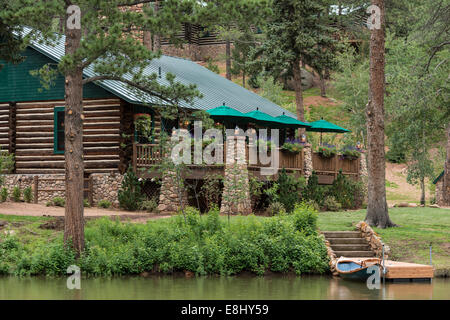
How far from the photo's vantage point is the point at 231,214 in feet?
82.7

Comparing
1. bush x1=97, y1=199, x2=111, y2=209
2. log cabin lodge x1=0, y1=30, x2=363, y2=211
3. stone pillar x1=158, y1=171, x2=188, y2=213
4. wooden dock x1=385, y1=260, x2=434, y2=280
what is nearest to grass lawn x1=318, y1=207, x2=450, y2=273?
wooden dock x1=385, y1=260, x2=434, y2=280

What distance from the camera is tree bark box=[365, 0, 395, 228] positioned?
888 inches

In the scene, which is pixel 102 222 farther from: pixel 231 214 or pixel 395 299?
pixel 395 299

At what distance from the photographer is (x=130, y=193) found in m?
27.5

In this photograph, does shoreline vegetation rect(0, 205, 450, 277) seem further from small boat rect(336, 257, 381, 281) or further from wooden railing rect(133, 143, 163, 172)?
wooden railing rect(133, 143, 163, 172)

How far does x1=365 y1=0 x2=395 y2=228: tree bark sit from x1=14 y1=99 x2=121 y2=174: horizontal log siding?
1109cm

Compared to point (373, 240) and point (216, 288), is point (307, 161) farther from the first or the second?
point (216, 288)

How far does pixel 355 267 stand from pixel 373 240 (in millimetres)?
2466

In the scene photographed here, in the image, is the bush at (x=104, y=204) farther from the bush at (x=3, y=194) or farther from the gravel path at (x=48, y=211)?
the bush at (x=3, y=194)

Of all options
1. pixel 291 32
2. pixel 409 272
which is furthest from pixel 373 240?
pixel 291 32

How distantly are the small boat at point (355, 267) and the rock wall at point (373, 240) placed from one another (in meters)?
1.65

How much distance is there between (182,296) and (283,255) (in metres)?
5.05

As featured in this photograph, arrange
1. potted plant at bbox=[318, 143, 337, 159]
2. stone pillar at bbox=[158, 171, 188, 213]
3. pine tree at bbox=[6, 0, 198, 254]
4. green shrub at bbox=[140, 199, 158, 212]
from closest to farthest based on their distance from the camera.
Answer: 1. pine tree at bbox=[6, 0, 198, 254]
2. stone pillar at bbox=[158, 171, 188, 213]
3. green shrub at bbox=[140, 199, 158, 212]
4. potted plant at bbox=[318, 143, 337, 159]
